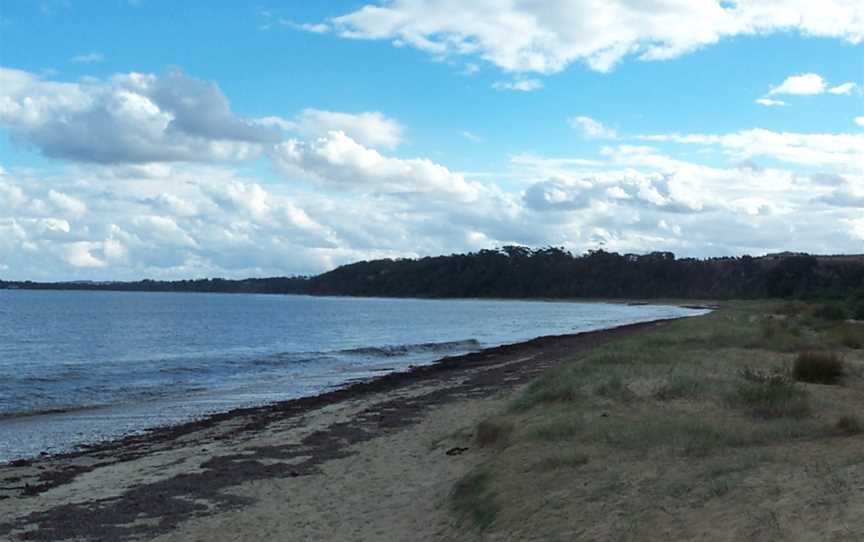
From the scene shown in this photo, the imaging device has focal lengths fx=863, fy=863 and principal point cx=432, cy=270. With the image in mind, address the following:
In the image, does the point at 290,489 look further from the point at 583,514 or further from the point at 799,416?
the point at 799,416

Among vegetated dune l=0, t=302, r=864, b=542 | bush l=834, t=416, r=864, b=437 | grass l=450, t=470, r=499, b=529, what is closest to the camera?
vegetated dune l=0, t=302, r=864, b=542

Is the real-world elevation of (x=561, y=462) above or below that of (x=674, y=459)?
below

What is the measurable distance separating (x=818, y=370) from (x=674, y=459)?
9540mm

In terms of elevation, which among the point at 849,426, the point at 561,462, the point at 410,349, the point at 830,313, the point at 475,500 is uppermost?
the point at 830,313

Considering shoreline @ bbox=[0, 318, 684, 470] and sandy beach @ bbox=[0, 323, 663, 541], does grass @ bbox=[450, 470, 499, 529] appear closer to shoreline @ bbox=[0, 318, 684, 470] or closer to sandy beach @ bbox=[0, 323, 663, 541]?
sandy beach @ bbox=[0, 323, 663, 541]

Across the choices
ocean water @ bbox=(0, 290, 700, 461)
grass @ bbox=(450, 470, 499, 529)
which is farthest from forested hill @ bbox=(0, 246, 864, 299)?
grass @ bbox=(450, 470, 499, 529)

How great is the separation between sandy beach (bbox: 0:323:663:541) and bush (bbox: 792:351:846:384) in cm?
627

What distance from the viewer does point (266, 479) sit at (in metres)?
12.8

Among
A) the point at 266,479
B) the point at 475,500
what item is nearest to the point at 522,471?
the point at 475,500

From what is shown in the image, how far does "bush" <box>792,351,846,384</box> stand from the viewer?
17.6 meters

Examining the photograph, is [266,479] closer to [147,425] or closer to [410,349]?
[147,425]

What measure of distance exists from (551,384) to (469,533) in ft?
28.2

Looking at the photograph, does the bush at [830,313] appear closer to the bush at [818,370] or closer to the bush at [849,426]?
the bush at [818,370]

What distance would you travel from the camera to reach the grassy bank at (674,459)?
734cm
